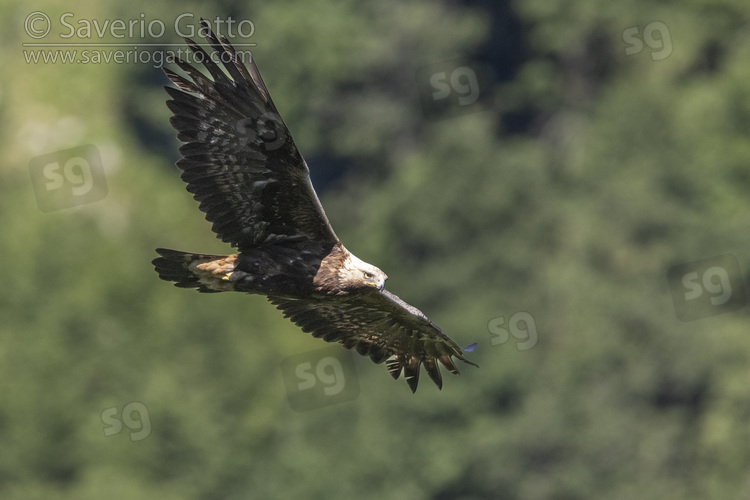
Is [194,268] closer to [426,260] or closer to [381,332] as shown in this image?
[381,332]

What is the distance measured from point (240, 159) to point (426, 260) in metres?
40.4

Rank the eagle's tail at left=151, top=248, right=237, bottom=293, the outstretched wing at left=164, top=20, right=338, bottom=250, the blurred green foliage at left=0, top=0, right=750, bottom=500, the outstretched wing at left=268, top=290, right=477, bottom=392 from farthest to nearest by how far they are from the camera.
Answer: the blurred green foliage at left=0, top=0, right=750, bottom=500 → the outstretched wing at left=268, top=290, right=477, bottom=392 → the eagle's tail at left=151, top=248, right=237, bottom=293 → the outstretched wing at left=164, top=20, right=338, bottom=250

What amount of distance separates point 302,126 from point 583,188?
12304 millimetres

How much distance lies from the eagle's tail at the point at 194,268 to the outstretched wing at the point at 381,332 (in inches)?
54.5

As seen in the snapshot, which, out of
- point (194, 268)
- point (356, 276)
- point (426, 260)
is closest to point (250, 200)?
point (194, 268)

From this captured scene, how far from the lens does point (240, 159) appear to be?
45.2 feet

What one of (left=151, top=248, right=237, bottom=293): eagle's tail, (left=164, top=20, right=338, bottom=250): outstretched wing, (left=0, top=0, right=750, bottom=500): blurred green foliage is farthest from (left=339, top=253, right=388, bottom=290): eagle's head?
(left=0, top=0, right=750, bottom=500): blurred green foliage

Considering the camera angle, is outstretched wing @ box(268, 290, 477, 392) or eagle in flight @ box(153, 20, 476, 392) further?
outstretched wing @ box(268, 290, 477, 392)

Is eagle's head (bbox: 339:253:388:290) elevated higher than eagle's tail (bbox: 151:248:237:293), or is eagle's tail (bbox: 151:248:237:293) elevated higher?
eagle's tail (bbox: 151:248:237:293)

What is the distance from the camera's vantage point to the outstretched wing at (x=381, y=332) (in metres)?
15.6

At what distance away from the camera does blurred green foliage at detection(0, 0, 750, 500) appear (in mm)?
44062

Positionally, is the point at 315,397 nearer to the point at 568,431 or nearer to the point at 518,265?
the point at 568,431

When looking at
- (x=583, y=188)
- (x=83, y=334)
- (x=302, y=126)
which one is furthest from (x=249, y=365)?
(x=583, y=188)

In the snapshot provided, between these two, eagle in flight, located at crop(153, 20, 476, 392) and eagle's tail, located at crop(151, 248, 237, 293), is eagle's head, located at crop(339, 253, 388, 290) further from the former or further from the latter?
eagle's tail, located at crop(151, 248, 237, 293)
